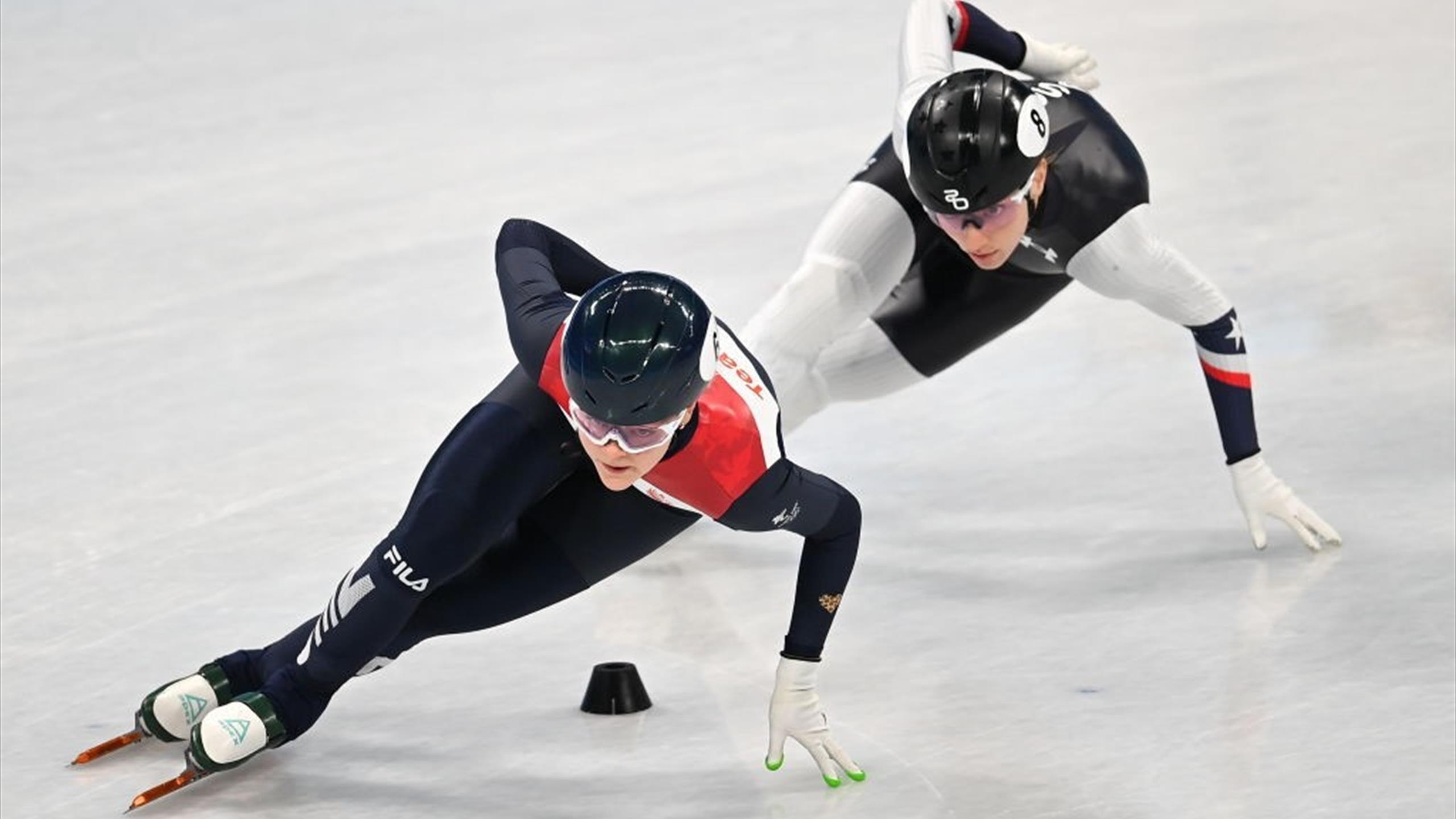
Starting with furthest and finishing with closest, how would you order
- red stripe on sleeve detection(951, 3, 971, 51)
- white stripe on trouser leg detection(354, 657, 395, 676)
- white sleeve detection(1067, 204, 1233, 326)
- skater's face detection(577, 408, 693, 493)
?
red stripe on sleeve detection(951, 3, 971, 51) → white sleeve detection(1067, 204, 1233, 326) → white stripe on trouser leg detection(354, 657, 395, 676) → skater's face detection(577, 408, 693, 493)

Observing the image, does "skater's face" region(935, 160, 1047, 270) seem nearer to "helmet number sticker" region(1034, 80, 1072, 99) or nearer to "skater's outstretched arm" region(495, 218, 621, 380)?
"helmet number sticker" region(1034, 80, 1072, 99)

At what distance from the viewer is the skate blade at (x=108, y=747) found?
429 cm

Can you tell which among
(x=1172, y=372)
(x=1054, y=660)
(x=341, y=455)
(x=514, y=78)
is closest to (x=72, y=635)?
(x=341, y=455)

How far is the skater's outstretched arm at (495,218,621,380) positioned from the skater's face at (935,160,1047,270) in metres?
0.83

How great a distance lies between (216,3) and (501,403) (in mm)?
8405

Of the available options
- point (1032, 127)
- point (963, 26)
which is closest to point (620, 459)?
point (1032, 127)

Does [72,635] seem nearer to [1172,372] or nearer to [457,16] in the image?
[1172,372]

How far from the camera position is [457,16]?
11.6 meters

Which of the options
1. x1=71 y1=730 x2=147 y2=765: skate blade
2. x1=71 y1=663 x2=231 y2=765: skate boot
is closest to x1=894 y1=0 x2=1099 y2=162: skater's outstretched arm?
x1=71 y1=663 x2=231 y2=765: skate boot

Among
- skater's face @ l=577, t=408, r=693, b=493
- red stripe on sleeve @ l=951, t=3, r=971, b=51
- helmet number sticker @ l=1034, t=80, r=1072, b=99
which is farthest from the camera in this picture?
red stripe on sleeve @ l=951, t=3, r=971, b=51

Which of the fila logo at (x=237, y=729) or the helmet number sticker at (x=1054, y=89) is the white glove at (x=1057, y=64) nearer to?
the helmet number sticker at (x=1054, y=89)

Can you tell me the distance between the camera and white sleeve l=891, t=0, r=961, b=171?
5324 millimetres

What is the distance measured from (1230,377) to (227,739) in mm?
2555

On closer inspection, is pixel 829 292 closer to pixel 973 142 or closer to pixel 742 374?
pixel 973 142
